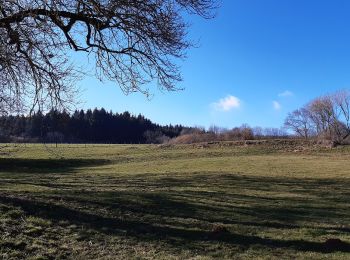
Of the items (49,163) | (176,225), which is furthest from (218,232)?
(49,163)

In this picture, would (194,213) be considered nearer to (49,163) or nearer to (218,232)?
(218,232)

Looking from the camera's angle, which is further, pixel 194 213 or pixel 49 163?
pixel 49 163

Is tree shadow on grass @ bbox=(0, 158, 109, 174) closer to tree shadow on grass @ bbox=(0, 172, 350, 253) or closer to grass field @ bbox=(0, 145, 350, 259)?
tree shadow on grass @ bbox=(0, 172, 350, 253)

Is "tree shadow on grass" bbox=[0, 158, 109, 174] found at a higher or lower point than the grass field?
higher

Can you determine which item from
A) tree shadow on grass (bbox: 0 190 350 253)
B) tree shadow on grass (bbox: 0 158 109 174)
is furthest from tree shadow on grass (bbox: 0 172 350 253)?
tree shadow on grass (bbox: 0 158 109 174)

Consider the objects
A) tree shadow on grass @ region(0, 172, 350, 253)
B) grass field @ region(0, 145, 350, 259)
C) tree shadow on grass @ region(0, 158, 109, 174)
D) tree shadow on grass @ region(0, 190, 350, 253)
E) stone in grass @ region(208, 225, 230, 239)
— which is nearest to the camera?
grass field @ region(0, 145, 350, 259)

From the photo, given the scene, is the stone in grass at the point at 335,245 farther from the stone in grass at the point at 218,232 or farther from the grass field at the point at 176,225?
the stone in grass at the point at 218,232

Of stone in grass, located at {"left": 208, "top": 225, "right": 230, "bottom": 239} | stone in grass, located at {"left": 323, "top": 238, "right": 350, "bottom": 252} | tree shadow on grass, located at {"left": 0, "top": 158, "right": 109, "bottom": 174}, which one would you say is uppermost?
tree shadow on grass, located at {"left": 0, "top": 158, "right": 109, "bottom": 174}

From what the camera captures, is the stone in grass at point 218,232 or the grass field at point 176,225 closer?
the grass field at point 176,225

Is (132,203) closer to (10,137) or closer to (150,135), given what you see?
(10,137)

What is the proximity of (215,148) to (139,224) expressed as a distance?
49.3 m

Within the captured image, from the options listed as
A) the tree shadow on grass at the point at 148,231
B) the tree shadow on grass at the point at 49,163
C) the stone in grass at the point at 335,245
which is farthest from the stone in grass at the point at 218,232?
the tree shadow on grass at the point at 49,163

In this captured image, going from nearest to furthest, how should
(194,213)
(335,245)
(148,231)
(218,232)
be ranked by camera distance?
(335,245), (218,232), (148,231), (194,213)

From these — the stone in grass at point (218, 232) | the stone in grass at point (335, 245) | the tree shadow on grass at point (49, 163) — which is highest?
the tree shadow on grass at point (49, 163)
